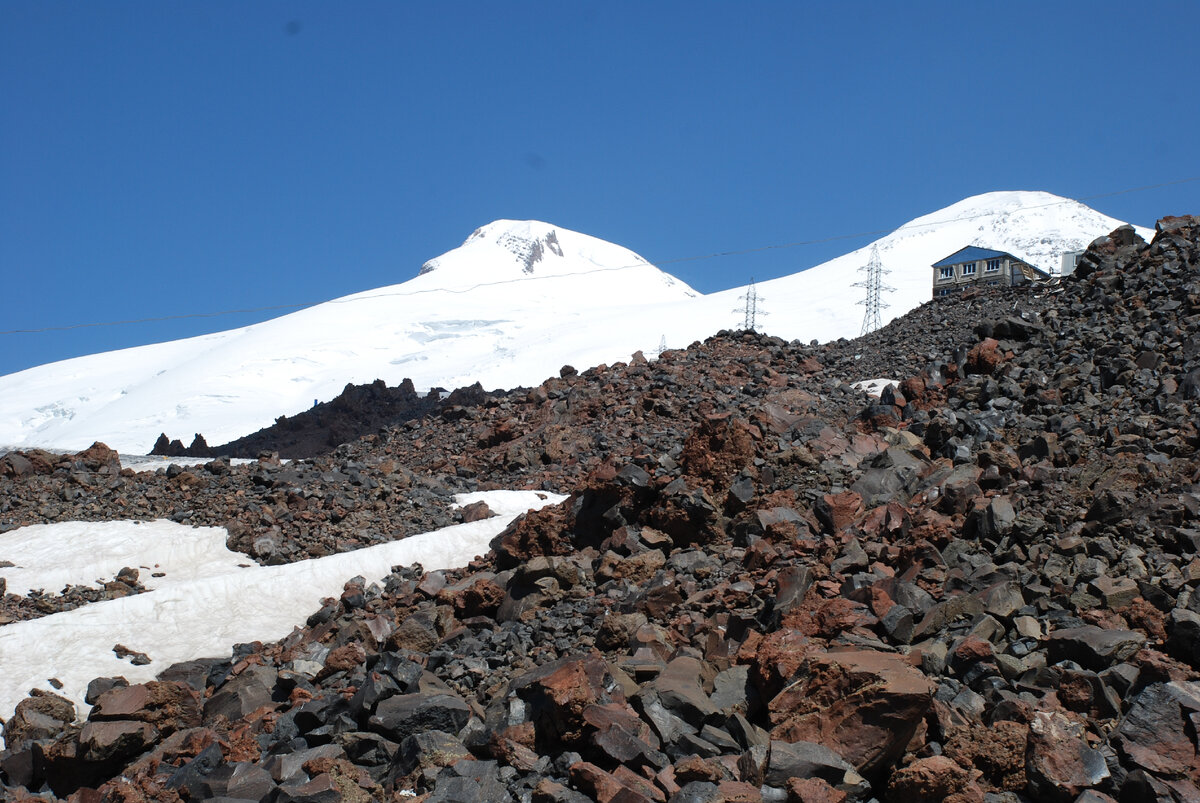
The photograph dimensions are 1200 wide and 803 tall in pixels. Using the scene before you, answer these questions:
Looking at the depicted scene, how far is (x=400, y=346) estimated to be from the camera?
74250mm

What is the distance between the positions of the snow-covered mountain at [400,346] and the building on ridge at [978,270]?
89.8ft

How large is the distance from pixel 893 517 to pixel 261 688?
608 centimetres

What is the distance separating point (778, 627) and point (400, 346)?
69.9 m

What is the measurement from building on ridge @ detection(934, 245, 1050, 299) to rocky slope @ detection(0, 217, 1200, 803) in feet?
55.6

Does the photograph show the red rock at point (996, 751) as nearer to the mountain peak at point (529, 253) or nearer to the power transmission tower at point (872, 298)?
the power transmission tower at point (872, 298)

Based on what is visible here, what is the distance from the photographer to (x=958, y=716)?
5.36 metres

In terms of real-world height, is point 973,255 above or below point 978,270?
above

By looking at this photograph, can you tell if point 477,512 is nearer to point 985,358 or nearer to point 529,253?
point 985,358

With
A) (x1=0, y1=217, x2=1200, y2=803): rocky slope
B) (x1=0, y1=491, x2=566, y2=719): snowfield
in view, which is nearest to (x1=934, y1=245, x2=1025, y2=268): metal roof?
(x1=0, y1=217, x2=1200, y2=803): rocky slope

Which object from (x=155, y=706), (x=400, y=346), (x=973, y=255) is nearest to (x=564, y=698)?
(x=155, y=706)

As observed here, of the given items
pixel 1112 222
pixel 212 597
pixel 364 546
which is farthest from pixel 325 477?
pixel 1112 222

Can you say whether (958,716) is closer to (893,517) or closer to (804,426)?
(893,517)

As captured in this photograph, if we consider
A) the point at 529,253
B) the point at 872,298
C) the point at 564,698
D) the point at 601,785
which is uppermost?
the point at 529,253

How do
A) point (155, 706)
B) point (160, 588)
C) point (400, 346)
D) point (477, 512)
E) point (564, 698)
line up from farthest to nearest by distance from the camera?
point (400, 346) → point (477, 512) → point (160, 588) → point (155, 706) → point (564, 698)
